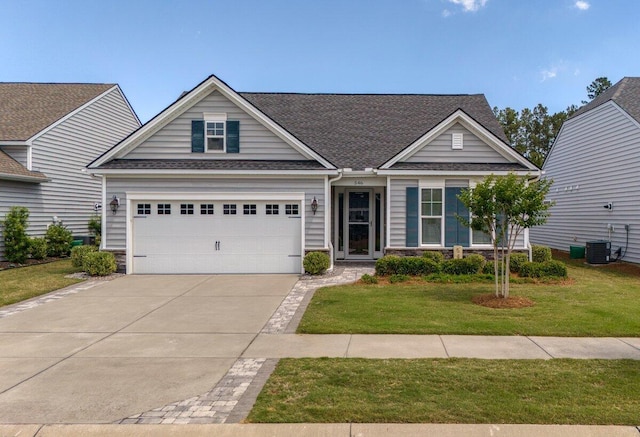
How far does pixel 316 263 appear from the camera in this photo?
12.3 m

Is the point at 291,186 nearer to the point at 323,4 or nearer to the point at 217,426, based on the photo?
the point at 323,4

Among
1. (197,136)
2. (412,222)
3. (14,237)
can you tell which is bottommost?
(14,237)

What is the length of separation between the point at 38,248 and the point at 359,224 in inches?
484

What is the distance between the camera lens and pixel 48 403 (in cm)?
423

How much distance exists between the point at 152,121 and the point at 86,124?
893cm

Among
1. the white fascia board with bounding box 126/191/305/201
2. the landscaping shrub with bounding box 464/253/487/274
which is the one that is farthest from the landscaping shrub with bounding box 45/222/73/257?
the landscaping shrub with bounding box 464/253/487/274

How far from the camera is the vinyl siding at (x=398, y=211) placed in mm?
13367

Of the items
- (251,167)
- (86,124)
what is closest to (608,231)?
(251,167)

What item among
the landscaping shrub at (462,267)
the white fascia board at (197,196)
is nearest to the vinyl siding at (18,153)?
the white fascia board at (197,196)

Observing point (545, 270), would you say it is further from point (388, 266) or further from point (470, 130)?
point (470, 130)

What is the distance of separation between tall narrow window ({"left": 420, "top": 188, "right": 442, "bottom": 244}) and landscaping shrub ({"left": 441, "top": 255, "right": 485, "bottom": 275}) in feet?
5.25

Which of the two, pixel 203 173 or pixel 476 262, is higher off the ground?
pixel 203 173

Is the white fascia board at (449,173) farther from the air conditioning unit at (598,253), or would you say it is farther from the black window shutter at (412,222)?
the air conditioning unit at (598,253)

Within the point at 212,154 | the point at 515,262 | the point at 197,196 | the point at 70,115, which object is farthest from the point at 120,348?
the point at 70,115
